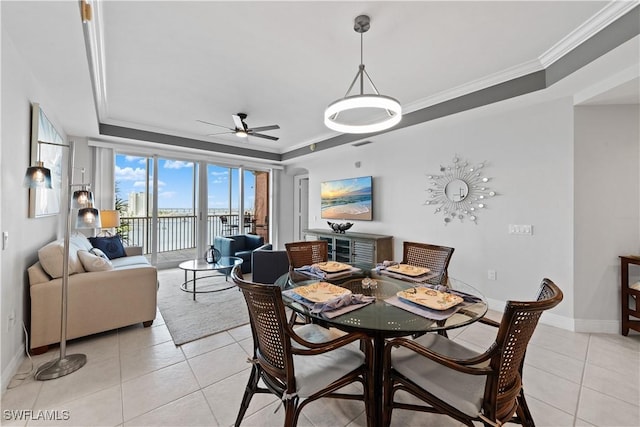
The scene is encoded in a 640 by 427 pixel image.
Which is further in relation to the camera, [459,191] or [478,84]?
[459,191]

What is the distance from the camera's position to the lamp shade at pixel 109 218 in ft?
13.9

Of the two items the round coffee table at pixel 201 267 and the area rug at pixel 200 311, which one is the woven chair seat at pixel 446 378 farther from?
the round coffee table at pixel 201 267

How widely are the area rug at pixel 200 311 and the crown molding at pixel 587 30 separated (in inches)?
157

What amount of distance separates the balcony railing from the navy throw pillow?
1.13m

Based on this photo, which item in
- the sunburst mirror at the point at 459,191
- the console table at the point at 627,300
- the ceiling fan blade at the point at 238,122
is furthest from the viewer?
the ceiling fan blade at the point at 238,122

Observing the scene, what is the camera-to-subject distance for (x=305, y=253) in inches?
108

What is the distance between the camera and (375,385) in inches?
57.1

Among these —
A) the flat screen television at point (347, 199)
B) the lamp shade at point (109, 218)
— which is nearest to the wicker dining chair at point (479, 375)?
the flat screen television at point (347, 199)

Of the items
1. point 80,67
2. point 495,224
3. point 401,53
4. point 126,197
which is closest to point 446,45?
point 401,53

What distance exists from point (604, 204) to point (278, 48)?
358cm

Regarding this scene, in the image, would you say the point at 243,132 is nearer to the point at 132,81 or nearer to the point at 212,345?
the point at 132,81

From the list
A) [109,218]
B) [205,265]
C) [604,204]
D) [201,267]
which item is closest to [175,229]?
[109,218]

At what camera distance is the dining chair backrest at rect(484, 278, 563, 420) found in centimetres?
107

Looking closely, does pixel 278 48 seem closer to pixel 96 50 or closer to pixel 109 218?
pixel 96 50
